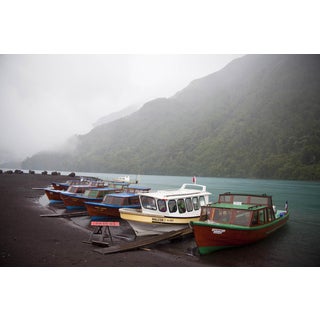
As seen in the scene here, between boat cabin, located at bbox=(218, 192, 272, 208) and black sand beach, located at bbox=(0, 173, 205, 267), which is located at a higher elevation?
boat cabin, located at bbox=(218, 192, 272, 208)

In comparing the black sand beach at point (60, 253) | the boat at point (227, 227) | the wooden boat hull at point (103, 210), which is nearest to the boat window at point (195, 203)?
the boat at point (227, 227)

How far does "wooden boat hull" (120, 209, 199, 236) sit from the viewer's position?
53.9 ft

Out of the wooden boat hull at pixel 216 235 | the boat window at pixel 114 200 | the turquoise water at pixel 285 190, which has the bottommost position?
the turquoise water at pixel 285 190

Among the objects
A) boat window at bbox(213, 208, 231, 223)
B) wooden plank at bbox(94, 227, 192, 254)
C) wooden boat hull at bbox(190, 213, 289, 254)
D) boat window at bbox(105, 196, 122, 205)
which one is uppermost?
boat window at bbox(213, 208, 231, 223)

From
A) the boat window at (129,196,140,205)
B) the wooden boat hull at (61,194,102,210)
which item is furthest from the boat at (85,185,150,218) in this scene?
the wooden boat hull at (61,194,102,210)

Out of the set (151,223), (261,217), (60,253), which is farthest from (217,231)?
(60,253)

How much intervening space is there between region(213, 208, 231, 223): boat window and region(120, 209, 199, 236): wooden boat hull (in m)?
3.62

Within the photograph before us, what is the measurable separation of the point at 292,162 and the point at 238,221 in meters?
118

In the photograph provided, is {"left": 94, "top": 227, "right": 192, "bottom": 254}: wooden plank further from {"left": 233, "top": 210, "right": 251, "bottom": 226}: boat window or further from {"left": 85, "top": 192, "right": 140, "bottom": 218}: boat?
{"left": 85, "top": 192, "right": 140, "bottom": 218}: boat

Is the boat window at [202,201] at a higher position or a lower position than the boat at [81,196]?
higher

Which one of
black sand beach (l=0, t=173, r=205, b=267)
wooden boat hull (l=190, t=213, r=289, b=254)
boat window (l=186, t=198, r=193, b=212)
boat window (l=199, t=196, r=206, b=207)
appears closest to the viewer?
black sand beach (l=0, t=173, r=205, b=267)

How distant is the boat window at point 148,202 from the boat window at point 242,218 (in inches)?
224

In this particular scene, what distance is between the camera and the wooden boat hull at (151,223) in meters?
16.4

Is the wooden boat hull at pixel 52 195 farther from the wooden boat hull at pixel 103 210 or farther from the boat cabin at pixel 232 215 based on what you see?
the boat cabin at pixel 232 215
